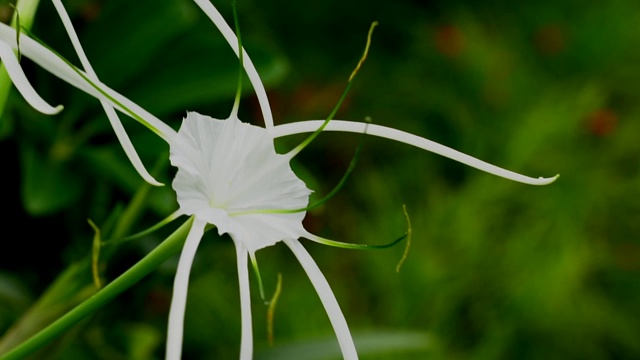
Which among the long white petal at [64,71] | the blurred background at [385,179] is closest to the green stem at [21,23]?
the long white petal at [64,71]

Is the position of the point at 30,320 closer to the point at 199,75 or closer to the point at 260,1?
the point at 199,75

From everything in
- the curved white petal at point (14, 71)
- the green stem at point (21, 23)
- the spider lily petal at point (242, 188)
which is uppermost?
the green stem at point (21, 23)

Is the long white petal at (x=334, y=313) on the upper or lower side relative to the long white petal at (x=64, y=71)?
lower

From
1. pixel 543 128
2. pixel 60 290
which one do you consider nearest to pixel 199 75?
pixel 60 290

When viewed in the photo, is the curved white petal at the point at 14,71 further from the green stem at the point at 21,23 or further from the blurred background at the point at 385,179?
the blurred background at the point at 385,179

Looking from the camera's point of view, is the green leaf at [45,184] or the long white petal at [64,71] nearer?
the long white petal at [64,71]

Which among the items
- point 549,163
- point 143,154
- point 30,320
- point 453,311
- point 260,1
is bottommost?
point 30,320
